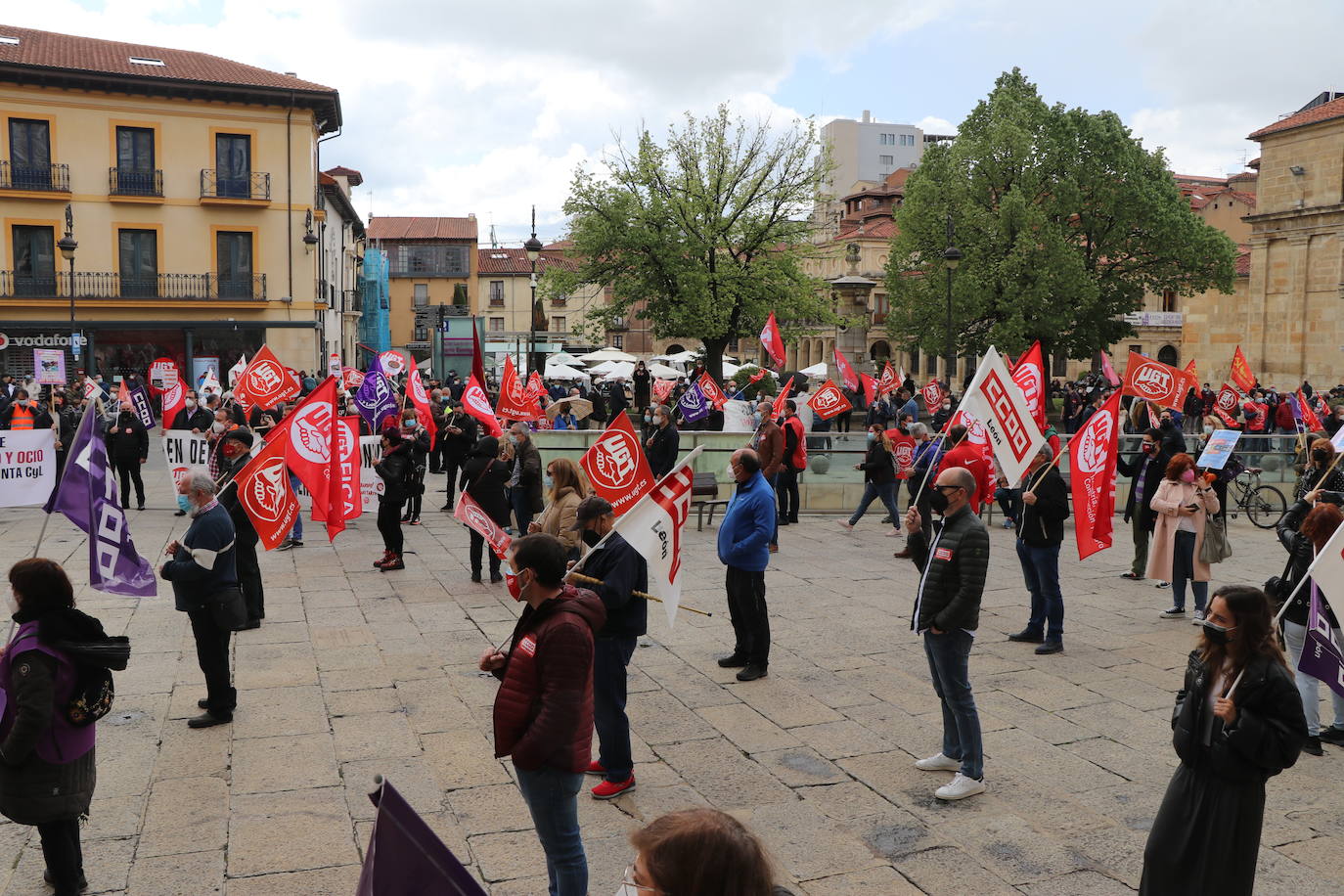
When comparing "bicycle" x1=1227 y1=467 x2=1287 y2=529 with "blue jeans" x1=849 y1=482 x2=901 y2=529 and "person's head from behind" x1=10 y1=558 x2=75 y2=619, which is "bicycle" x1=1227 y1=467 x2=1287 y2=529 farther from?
"person's head from behind" x1=10 y1=558 x2=75 y2=619

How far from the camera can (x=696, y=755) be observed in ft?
21.7

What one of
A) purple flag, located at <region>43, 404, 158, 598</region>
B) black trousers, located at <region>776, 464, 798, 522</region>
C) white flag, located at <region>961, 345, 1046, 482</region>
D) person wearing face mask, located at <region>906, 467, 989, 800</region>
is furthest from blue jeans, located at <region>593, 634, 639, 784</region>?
black trousers, located at <region>776, 464, 798, 522</region>

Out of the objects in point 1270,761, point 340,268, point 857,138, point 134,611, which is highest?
point 857,138

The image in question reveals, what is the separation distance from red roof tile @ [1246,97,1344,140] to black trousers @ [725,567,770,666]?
135 feet

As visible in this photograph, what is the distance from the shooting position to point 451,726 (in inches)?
279

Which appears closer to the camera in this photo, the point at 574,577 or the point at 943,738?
the point at 574,577

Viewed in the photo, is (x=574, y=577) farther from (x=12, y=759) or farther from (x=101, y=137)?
(x=101, y=137)

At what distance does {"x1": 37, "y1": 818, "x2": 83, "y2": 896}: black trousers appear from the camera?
15.5 ft

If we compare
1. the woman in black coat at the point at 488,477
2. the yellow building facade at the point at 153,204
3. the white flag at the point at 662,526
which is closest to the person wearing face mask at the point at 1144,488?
the woman in black coat at the point at 488,477

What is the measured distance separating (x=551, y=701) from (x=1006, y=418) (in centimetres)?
656

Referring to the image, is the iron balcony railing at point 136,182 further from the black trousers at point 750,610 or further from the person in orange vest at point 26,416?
the black trousers at point 750,610

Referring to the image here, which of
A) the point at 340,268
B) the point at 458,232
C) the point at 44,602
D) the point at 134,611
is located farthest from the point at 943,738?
the point at 458,232

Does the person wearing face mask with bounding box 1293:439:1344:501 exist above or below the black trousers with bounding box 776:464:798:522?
above

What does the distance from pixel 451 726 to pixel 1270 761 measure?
4811 millimetres
